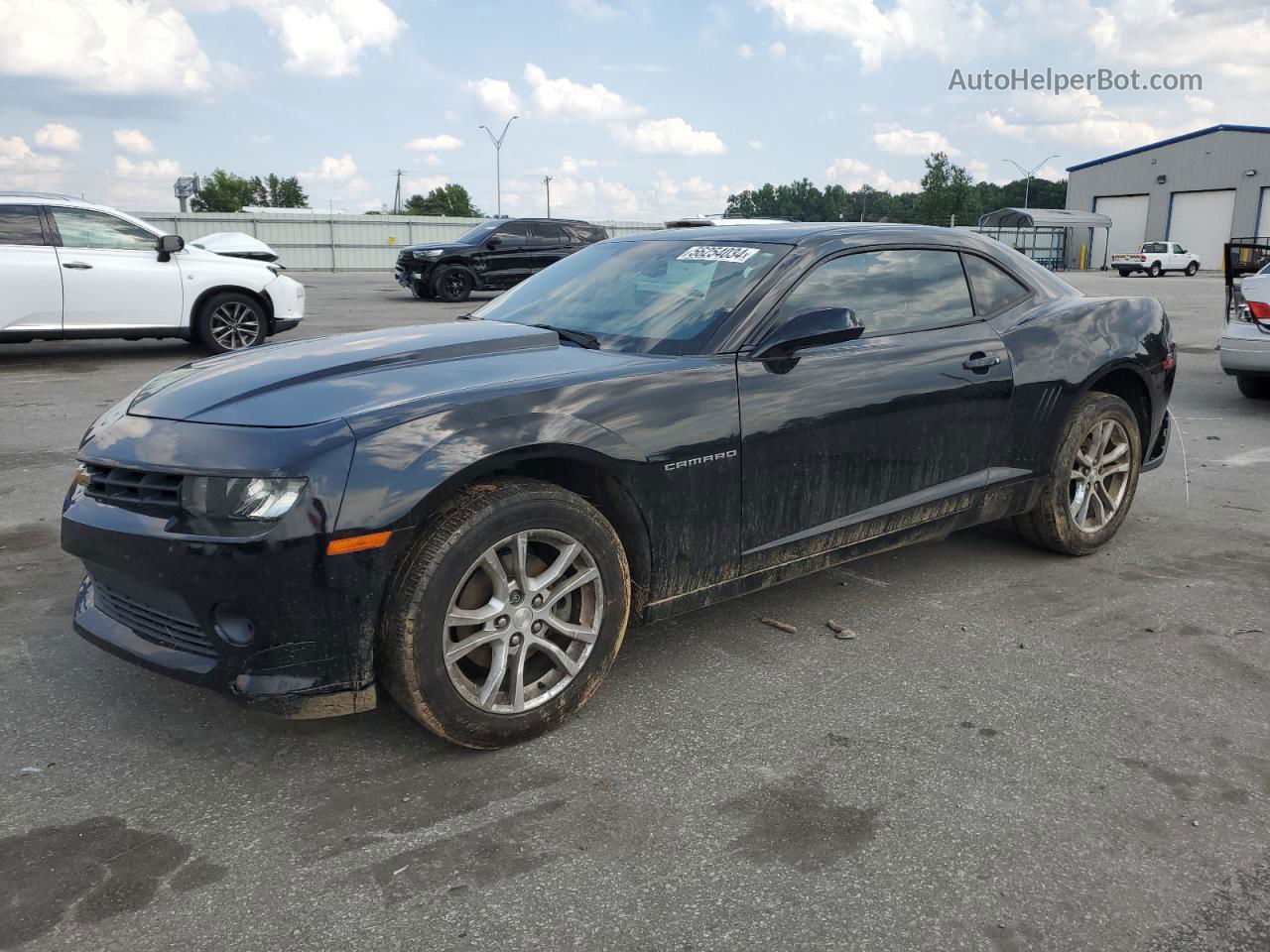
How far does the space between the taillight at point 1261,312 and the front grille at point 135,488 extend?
8.65 metres

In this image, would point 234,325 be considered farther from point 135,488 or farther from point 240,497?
point 240,497

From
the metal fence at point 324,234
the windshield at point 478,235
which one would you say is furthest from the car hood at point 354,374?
the metal fence at point 324,234

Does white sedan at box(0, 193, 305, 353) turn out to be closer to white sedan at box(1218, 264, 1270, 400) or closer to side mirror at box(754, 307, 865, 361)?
side mirror at box(754, 307, 865, 361)

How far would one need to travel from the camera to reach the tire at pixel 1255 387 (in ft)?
31.0

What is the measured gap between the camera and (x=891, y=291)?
13.1 feet

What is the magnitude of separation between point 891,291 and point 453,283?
1746cm

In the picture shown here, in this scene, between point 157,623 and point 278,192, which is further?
point 278,192

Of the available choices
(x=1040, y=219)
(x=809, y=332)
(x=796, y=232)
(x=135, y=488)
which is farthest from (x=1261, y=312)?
(x=1040, y=219)

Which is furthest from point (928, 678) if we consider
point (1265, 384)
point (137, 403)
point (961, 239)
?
point (1265, 384)

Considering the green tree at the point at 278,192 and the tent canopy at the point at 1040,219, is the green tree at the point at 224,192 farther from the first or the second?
the tent canopy at the point at 1040,219

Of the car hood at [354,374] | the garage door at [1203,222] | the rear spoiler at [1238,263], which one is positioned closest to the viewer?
the car hood at [354,374]

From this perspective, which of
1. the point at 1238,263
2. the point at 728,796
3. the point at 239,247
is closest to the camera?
the point at 728,796

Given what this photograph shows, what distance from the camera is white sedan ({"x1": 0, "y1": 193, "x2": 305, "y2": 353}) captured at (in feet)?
33.1

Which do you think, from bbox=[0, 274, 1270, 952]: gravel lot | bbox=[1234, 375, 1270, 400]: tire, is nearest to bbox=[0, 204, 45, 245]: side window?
bbox=[0, 274, 1270, 952]: gravel lot
